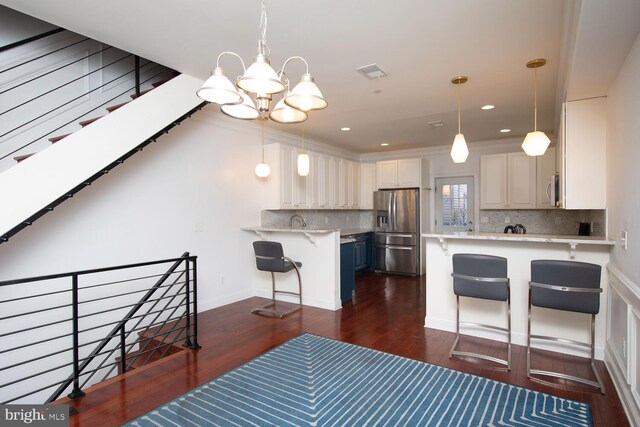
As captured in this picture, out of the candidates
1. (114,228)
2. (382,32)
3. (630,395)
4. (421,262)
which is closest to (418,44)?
(382,32)

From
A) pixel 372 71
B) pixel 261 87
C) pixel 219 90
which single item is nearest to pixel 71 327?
pixel 219 90

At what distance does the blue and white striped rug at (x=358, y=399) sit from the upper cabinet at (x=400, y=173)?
4.55m

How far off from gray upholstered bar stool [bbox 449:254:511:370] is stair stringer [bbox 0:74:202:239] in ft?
10.5

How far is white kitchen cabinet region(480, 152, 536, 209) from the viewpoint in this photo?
5620 millimetres

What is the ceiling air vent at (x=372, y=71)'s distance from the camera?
322cm

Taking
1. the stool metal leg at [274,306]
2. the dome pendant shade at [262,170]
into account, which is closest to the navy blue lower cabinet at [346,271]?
the stool metal leg at [274,306]

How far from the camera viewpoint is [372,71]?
330 cm

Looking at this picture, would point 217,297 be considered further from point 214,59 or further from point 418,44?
point 418,44

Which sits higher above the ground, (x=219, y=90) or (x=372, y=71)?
(x=372, y=71)

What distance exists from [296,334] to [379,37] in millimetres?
2998

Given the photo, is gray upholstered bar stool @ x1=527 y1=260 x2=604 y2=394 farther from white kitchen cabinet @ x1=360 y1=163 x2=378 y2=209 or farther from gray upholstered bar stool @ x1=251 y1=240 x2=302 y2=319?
white kitchen cabinet @ x1=360 y1=163 x2=378 y2=209

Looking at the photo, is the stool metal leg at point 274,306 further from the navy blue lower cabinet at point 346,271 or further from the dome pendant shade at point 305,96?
the dome pendant shade at point 305,96

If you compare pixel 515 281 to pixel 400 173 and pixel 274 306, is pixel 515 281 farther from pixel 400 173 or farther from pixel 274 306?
pixel 400 173

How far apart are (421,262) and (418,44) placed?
16.0 feet
